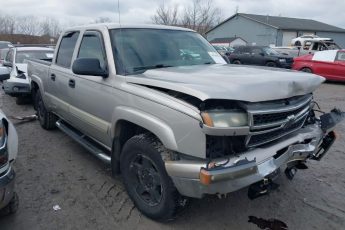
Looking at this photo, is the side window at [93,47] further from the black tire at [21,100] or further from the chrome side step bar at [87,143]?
the black tire at [21,100]

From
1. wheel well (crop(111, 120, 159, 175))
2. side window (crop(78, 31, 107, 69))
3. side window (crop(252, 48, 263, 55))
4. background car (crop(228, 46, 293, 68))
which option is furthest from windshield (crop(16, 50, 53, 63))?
side window (crop(252, 48, 263, 55))

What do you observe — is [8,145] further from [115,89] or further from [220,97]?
[220,97]

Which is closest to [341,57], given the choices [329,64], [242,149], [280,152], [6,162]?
[329,64]

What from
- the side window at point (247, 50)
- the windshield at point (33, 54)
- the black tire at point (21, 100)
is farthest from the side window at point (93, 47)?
the side window at point (247, 50)

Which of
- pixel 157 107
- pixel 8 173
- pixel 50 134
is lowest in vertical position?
pixel 50 134

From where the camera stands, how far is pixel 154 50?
4062mm

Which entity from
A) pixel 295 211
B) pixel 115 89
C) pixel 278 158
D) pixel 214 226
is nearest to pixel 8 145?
pixel 115 89

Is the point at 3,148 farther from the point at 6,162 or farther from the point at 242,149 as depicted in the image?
the point at 242,149

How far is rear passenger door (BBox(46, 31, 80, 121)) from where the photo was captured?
194 inches

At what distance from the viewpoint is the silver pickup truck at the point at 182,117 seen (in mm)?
2754

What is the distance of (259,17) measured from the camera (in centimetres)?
5216

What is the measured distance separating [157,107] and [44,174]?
92.8 inches

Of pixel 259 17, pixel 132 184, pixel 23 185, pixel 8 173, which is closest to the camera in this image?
pixel 8 173

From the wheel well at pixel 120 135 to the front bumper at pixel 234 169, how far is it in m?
0.89
